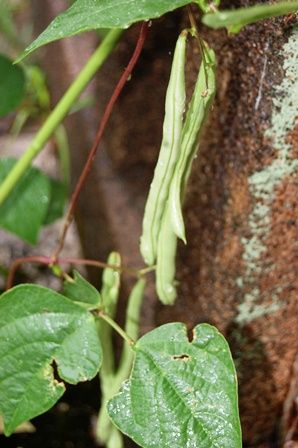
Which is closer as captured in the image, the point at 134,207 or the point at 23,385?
the point at 23,385

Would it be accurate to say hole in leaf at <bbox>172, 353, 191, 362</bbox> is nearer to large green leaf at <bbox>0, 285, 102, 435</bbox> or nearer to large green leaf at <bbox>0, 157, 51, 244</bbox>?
large green leaf at <bbox>0, 285, 102, 435</bbox>

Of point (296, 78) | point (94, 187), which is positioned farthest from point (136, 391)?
point (94, 187)

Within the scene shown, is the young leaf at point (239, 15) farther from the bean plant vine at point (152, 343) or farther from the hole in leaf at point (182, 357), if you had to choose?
the hole in leaf at point (182, 357)

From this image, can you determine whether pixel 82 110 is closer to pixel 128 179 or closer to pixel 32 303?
pixel 128 179

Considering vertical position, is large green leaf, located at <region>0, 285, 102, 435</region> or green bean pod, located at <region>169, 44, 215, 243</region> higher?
green bean pod, located at <region>169, 44, 215, 243</region>

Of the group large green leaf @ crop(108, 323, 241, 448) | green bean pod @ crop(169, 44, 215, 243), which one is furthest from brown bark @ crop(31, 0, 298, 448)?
large green leaf @ crop(108, 323, 241, 448)

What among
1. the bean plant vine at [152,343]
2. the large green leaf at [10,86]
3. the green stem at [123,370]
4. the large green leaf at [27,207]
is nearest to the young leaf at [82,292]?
the bean plant vine at [152,343]

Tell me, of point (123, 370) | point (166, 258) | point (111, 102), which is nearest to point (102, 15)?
point (111, 102)
